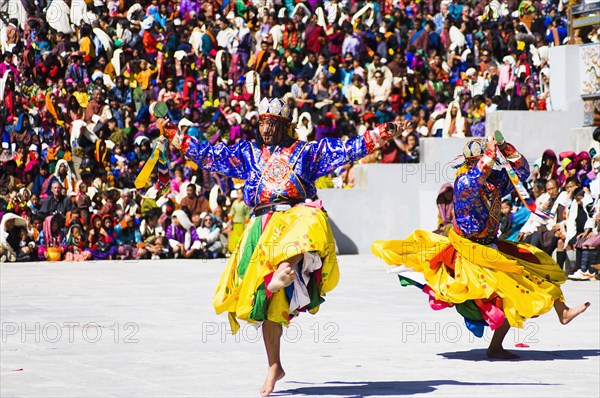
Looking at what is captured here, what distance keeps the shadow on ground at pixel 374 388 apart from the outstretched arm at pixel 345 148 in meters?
1.38

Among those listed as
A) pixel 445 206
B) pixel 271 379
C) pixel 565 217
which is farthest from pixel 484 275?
pixel 565 217

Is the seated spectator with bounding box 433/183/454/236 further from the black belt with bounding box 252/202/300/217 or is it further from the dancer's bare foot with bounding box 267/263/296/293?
the dancer's bare foot with bounding box 267/263/296/293

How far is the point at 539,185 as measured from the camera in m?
18.3

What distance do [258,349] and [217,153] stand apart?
2.16 metres

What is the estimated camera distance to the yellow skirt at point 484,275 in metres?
10.1

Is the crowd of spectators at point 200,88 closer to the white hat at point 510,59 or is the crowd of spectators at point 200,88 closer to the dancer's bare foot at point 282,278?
the white hat at point 510,59

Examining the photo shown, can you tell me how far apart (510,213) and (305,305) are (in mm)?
9356

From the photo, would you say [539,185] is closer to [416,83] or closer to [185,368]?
[416,83]

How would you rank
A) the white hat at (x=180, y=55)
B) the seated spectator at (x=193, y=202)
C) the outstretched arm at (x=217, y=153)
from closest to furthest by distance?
the outstretched arm at (x=217, y=153), the seated spectator at (x=193, y=202), the white hat at (x=180, y=55)

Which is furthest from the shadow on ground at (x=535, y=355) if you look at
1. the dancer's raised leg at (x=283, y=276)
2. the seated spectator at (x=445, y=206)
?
the seated spectator at (x=445, y=206)

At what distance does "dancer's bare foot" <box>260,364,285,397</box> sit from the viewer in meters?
8.16

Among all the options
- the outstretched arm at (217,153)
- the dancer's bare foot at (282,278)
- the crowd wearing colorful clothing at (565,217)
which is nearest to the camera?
the dancer's bare foot at (282,278)

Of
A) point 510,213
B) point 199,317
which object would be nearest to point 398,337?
point 199,317

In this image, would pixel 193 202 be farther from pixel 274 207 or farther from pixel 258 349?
pixel 274 207
